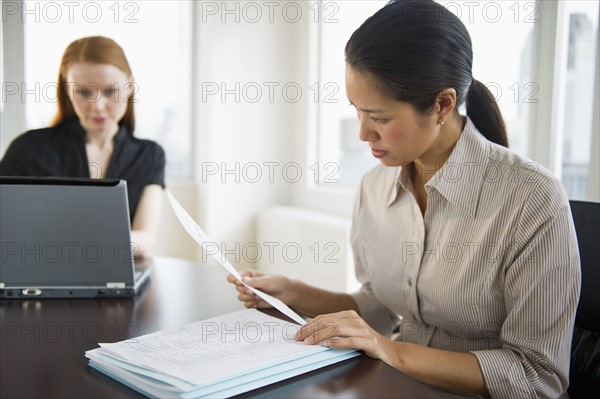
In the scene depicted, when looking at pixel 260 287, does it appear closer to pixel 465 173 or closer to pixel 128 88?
pixel 465 173

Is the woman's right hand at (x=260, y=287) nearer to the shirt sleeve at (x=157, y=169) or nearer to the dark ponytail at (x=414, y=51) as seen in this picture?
the dark ponytail at (x=414, y=51)

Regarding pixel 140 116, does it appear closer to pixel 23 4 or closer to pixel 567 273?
pixel 23 4

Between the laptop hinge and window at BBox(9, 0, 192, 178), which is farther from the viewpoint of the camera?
window at BBox(9, 0, 192, 178)

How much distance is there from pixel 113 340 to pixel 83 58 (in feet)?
4.97

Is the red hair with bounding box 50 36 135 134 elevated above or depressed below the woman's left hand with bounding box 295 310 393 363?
above

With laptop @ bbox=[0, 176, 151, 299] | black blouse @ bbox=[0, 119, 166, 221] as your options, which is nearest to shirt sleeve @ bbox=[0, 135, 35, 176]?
black blouse @ bbox=[0, 119, 166, 221]

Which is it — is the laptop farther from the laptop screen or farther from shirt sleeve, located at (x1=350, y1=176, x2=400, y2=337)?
shirt sleeve, located at (x1=350, y1=176, x2=400, y2=337)

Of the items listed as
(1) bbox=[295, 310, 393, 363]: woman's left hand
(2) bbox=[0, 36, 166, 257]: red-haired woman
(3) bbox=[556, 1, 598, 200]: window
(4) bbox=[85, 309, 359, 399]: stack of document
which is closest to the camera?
(4) bbox=[85, 309, 359, 399]: stack of document

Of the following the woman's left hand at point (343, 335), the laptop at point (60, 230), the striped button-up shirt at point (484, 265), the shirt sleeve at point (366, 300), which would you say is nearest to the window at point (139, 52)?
the laptop at point (60, 230)

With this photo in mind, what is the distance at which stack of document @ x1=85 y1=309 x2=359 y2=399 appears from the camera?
831 millimetres

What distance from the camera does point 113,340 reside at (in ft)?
3.58

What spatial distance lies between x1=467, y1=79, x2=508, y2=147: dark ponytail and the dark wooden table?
2.22 feet

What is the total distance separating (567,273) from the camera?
1.12m

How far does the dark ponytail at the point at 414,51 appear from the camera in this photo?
47.8 inches
